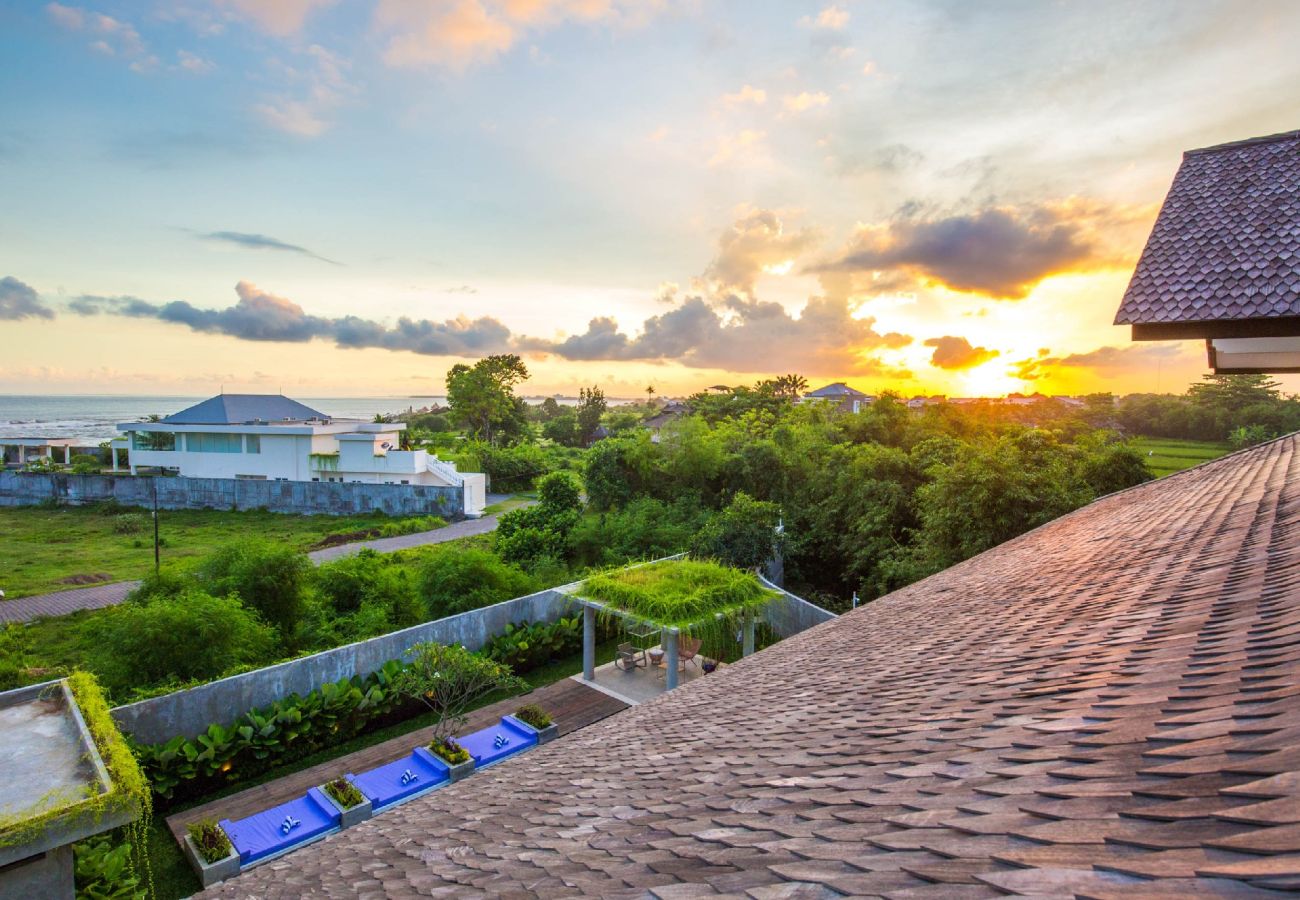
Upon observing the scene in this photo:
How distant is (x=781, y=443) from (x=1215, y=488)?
59.2 feet

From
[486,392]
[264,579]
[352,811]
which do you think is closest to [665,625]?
[352,811]

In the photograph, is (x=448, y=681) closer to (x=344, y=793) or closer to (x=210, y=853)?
(x=344, y=793)

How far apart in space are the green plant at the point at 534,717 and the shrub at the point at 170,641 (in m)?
4.86

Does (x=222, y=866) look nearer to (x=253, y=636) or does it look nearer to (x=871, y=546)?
(x=253, y=636)

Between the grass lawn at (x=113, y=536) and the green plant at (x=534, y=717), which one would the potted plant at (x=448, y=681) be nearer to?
the green plant at (x=534, y=717)

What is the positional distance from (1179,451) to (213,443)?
151 ft

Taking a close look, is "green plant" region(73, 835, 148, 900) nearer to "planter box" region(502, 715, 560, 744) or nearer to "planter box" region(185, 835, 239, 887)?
"planter box" region(185, 835, 239, 887)

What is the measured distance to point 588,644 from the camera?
12984 mm

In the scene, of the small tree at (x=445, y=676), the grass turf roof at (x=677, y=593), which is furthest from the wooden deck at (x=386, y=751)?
the grass turf roof at (x=677, y=593)

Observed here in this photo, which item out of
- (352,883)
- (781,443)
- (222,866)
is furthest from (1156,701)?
(781,443)

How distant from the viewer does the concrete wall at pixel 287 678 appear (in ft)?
30.9

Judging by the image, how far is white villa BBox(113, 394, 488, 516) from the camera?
34719 millimetres

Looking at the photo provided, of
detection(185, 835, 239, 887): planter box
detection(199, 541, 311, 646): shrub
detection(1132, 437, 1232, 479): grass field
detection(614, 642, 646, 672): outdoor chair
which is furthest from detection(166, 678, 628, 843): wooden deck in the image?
Answer: detection(1132, 437, 1232, 479): grass field

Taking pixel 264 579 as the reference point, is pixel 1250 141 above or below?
above
